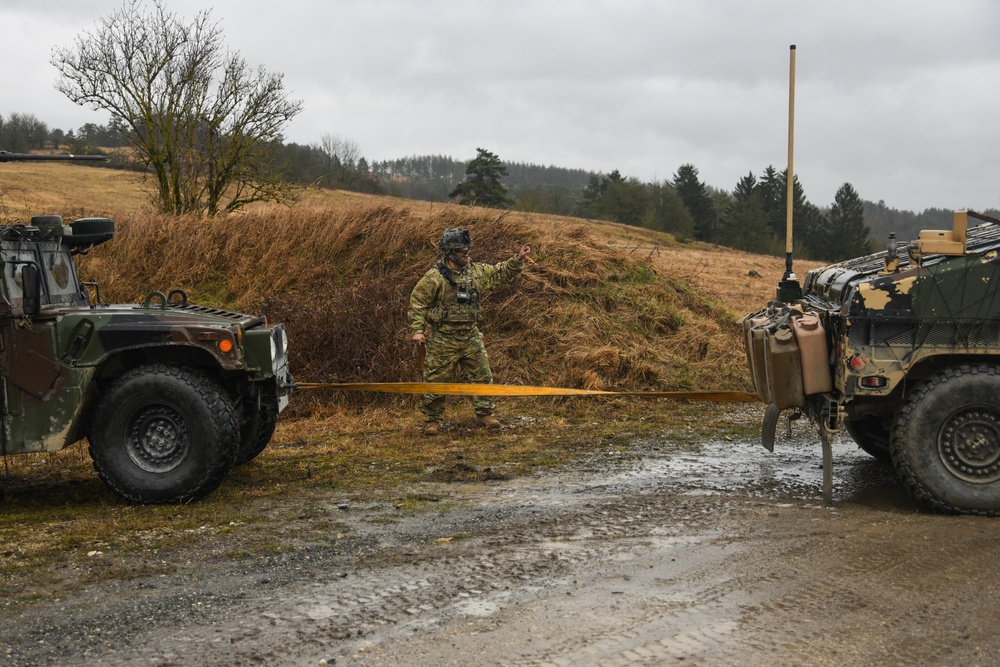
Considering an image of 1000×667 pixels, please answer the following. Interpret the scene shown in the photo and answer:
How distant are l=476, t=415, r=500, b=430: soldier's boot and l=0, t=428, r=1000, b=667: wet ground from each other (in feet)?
8.23

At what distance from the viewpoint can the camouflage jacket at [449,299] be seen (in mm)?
9023

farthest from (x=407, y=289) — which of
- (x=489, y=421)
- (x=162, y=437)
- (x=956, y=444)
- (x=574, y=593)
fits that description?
(x=574, y=593)

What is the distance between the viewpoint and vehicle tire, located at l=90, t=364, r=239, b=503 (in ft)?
21.0

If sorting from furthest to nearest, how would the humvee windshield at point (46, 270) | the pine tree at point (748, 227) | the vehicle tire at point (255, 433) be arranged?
the pine tree at point (748, 227) → the vehicle tire at point (255, 433) → the humvee windshield at point (46, 270)

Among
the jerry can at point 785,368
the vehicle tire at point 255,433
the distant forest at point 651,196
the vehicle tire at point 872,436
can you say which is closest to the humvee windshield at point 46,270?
the vehicle tire at point 255,433

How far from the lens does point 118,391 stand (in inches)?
253

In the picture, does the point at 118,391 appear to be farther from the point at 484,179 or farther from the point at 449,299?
the point at 484,179

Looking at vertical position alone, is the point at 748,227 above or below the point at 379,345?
above

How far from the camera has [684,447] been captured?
338 inches

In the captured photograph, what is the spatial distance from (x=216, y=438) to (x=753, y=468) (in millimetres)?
4117

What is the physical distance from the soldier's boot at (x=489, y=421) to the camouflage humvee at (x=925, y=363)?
3372mm

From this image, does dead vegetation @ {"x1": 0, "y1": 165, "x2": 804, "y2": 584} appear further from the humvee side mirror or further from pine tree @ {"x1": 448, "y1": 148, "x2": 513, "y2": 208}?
pine tree @ {"x1": 448, "y1": 148, "x2": 513, "y2": 208}

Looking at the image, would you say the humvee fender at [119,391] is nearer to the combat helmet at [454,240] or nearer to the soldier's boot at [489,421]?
the combat helmet at [454,240]

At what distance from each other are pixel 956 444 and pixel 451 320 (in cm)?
451
